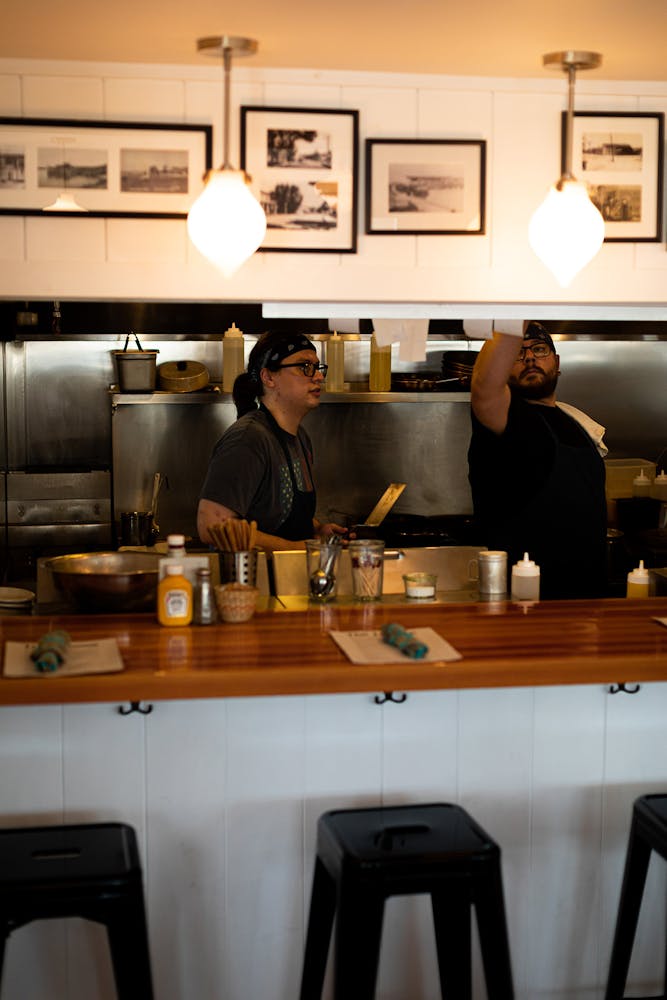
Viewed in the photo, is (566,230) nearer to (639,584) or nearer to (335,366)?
(639,584)

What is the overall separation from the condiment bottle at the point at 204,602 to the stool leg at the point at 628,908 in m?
1.24

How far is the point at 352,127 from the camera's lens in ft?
11.2

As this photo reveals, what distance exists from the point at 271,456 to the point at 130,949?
2.13m

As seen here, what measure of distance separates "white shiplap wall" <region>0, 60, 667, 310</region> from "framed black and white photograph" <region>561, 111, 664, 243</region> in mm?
Answer: 47

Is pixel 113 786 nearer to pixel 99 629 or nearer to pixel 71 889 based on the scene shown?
→ pixel 99 629

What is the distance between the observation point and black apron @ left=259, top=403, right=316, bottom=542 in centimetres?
427

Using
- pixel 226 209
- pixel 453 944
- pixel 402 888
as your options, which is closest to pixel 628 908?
pixel 453 944

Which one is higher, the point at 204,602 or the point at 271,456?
the point at 271,456

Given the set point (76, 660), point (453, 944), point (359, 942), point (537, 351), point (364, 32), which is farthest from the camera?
point (537, 351)

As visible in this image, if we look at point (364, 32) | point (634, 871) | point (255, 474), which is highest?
point (364, 32)

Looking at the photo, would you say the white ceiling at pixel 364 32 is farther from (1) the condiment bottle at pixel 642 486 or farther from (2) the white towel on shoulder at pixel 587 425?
(1) the condiment bottle at pixel 642 486

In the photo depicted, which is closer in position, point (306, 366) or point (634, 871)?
point (634, 871)

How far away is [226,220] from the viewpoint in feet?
10.3

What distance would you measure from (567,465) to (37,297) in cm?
205
